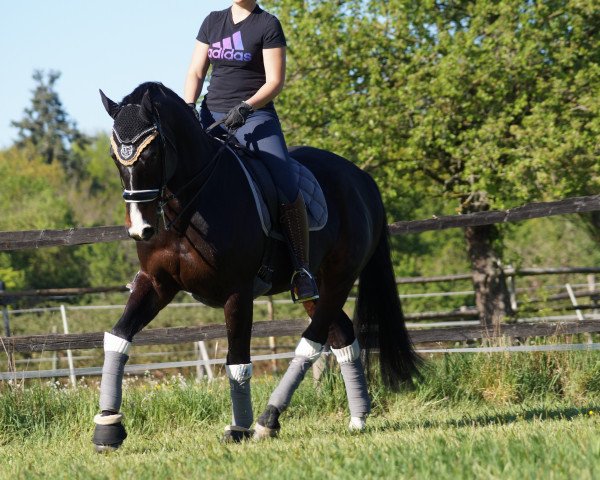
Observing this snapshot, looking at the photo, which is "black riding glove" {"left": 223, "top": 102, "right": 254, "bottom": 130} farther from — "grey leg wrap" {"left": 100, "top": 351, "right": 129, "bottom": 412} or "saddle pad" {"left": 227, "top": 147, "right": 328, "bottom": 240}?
"grey leg wrap" {"left": 100, "top": 351, "right": 129, "bottom": 412}

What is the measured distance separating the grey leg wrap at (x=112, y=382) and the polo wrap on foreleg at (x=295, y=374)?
3.62 ft

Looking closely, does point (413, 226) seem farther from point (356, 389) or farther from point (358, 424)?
point (358, 424)

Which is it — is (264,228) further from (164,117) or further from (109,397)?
(109,397)

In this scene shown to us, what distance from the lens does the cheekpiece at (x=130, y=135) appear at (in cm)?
488

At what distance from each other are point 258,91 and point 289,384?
76.1 inches

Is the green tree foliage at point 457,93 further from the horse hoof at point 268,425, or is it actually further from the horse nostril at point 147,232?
the horse nostril at point 147,232

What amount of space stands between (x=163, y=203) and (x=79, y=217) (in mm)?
45225

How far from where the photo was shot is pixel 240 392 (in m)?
5.86

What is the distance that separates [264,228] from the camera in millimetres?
5797

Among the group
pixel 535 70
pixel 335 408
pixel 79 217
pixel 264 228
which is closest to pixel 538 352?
pixel 335 408

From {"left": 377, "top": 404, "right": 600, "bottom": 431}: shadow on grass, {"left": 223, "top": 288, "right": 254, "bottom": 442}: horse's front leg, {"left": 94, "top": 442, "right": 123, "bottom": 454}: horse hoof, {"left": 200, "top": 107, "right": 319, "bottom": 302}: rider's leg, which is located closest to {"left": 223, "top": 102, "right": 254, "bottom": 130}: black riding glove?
{"left": 200, "top": 107, "right": 319, "bottom": 302}: rider's leg

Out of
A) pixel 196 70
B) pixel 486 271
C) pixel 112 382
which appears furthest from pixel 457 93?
pixel 112 382

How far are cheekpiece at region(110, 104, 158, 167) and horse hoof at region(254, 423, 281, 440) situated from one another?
2.07 metres

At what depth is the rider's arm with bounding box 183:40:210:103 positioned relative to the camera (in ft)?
20.5
